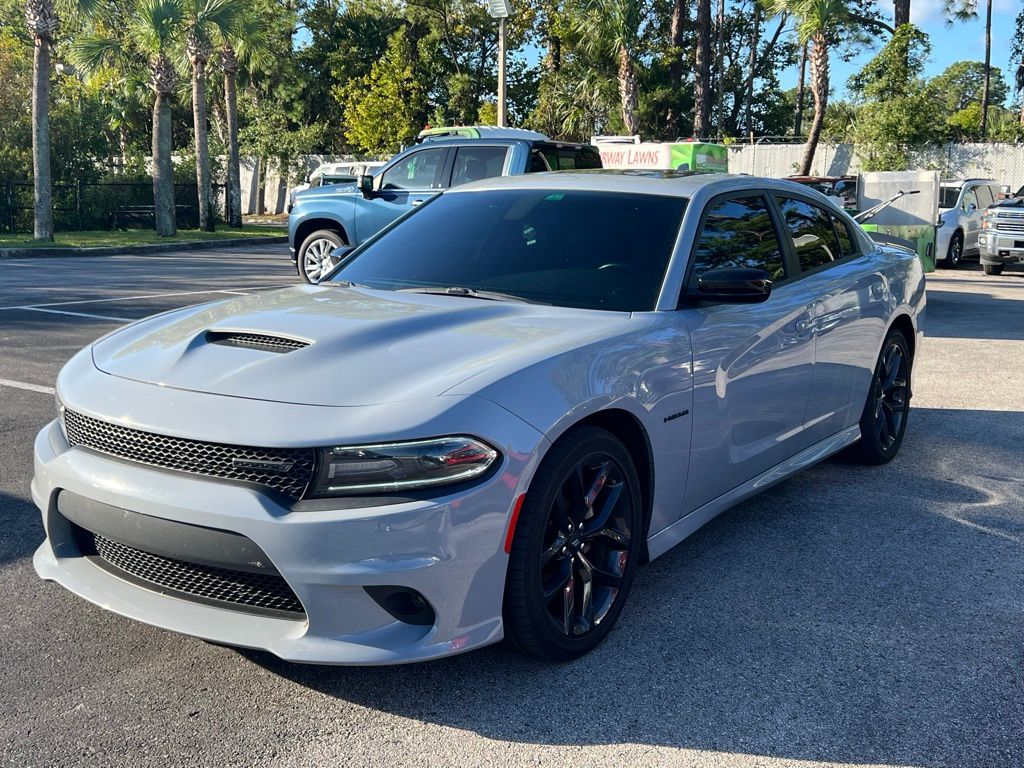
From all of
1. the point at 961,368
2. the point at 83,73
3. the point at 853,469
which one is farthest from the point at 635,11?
the point at 853,469

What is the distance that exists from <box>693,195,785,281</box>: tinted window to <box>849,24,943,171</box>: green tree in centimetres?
2834

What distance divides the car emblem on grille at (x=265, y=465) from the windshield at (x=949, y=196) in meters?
19.5

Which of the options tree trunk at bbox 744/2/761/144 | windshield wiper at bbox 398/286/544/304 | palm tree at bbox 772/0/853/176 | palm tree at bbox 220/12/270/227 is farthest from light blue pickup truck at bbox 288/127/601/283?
tree trunk at bbox 744/2/761/144

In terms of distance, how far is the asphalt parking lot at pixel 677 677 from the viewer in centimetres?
290

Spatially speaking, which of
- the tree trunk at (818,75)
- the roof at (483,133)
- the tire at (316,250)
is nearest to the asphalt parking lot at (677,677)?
the tire at (316,250)

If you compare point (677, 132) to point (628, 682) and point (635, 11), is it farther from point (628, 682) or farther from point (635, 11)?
point (628, 682)

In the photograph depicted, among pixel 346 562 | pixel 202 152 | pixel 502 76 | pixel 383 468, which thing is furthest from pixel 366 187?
pixel 202 152

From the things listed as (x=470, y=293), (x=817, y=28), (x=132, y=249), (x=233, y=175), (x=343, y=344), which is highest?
(x=817, y=28)

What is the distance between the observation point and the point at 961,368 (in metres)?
9.11

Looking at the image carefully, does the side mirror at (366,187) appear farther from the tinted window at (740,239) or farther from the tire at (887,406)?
the tinted window at (740,239)

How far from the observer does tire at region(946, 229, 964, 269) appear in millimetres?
19797

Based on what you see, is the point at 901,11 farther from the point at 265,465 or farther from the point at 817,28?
the point at 265,465

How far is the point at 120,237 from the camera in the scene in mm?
26078

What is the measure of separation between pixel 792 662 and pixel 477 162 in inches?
410
